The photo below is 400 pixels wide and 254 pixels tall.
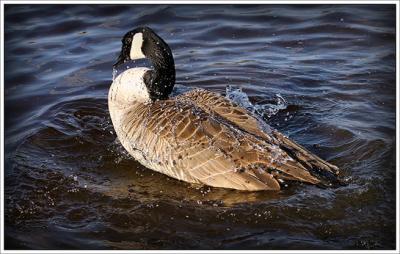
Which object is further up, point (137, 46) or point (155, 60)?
point (137, 46)

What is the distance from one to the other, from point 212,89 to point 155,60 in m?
1.66

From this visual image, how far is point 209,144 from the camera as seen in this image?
472 centimetres

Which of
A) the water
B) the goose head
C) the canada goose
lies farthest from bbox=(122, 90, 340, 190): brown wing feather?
the goose head

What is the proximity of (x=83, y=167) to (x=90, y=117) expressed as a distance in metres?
1.22

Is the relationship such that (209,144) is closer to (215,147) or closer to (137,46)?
(215,147)

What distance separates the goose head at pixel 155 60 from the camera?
553 cm

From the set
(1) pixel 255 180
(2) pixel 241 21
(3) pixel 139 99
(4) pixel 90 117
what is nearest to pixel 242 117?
(1) pixel 255 180

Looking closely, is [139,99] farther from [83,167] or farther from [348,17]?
[348,17]

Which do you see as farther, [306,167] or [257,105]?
[257,105]

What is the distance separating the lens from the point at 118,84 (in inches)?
224

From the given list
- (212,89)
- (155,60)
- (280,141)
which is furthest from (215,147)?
(212,89)

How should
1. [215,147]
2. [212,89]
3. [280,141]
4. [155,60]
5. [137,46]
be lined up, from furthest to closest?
[212,89]
[137,46]
[155,60]
[280,141]
[215,147]

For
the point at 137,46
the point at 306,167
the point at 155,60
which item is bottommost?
the point at 306,167

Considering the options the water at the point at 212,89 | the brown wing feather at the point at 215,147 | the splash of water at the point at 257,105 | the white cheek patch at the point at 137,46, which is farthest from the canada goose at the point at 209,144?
the splash of water at the point at 257,105
